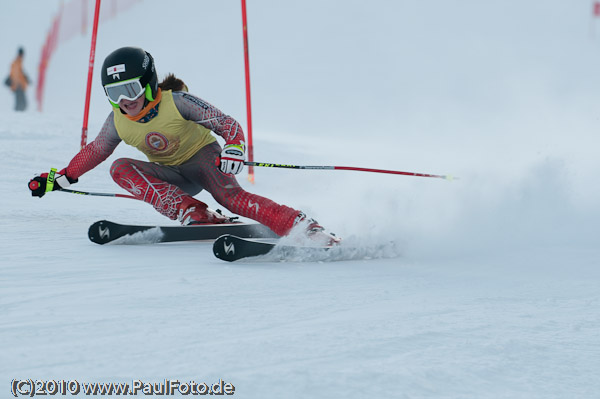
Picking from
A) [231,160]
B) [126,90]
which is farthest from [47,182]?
[231,160]

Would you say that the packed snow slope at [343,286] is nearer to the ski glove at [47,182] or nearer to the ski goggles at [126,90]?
the ski glove at [47,182]

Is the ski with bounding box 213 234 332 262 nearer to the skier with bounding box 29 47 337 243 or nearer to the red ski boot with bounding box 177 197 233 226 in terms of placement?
the skier with bounding box 29 47 337 243

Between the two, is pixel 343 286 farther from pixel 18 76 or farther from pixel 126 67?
pixel 18 76

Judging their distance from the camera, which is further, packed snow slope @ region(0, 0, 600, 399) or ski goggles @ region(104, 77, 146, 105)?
ski goggles @ region(104, 77, 146, 105)

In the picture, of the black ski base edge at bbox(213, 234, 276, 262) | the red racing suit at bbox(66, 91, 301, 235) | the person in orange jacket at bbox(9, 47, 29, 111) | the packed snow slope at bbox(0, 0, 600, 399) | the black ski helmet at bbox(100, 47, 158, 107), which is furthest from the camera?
the person in orange jacket at bbox(9, 47, 29, 111)

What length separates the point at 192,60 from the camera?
1991cm

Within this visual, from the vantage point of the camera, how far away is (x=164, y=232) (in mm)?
3291

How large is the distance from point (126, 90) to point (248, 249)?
3.21ft

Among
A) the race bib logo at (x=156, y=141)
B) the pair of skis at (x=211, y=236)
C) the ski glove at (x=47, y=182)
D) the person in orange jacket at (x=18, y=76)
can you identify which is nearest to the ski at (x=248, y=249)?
the pair of skis at (x=211, y=236)

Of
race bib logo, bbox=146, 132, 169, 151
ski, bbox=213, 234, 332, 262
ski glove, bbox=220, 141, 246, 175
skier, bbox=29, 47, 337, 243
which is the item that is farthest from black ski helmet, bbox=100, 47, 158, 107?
ski, bbox=213, 234, 332, 262

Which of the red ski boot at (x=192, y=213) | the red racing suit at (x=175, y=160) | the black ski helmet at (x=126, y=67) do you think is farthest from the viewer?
the red ski boot at (x=192, y=213)

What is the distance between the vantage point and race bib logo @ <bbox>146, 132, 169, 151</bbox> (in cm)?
333

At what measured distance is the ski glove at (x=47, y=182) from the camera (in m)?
3.41

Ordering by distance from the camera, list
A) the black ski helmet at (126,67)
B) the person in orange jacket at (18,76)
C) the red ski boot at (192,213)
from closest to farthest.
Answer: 1. the black ski helmet at (126,67)
2. the red ski boot at (192,213)
3. the person in orange jacket at (18,76)
